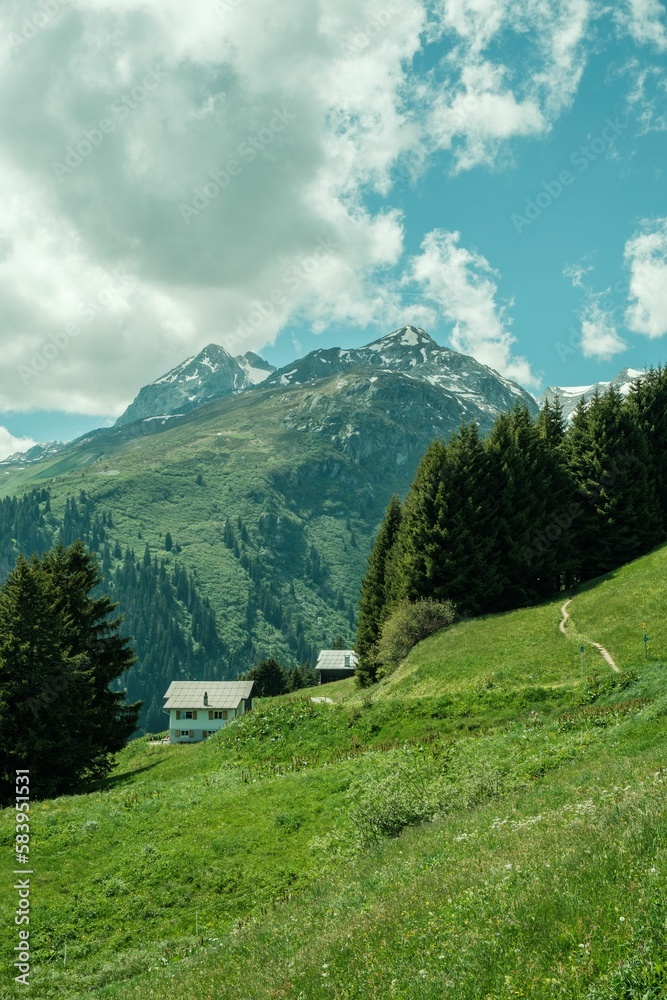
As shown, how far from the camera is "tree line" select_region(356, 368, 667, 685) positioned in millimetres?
53156

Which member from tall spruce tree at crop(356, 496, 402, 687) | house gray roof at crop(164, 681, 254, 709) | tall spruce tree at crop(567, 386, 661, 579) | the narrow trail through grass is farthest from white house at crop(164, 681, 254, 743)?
the narrow trail through grass

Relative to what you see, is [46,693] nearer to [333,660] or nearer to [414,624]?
[414,624]

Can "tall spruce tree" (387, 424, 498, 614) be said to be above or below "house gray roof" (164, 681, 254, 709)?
above

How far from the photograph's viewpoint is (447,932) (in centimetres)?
950

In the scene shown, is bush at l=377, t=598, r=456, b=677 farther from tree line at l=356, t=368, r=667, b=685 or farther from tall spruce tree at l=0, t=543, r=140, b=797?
tall spruce tree at l=0, t=543, r=140, b=797

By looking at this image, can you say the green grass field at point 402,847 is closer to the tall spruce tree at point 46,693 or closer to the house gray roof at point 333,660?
the tall spruce tree at point 46,693

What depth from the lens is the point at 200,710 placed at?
3661 inches

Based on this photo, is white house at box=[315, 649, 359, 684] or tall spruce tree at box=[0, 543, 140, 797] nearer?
tall spruce tree at box=[0, 543, 140, 797]

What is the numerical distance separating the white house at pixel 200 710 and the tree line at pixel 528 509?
122 feet

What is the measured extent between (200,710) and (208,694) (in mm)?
2604

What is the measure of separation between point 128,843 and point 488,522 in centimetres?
3924

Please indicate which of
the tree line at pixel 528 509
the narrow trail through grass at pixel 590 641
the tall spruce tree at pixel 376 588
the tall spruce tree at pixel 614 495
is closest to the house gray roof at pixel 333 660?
the tall spruce tree at pixel 376 588

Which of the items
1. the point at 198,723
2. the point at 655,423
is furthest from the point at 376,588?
the point at 198,723

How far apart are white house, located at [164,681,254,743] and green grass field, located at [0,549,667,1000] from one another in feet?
183
